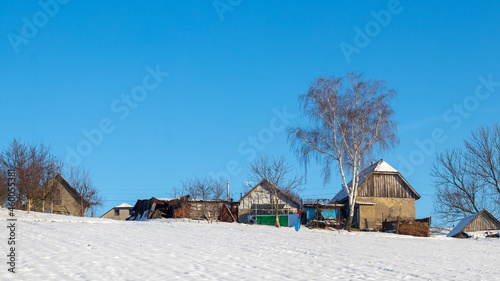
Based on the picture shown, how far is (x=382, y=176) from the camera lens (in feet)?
150

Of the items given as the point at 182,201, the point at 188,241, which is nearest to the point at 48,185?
the point at 182,201

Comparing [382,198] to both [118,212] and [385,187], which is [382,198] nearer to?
[385,187]

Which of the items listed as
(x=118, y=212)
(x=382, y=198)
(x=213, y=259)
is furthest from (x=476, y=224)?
(x=118, y=212)

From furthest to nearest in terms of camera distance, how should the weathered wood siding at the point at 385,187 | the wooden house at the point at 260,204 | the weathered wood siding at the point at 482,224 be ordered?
the wooden house at the point at 260,204, the weathered wood siding at the point at 385,187, the weathered wood siding at the point at 482,224

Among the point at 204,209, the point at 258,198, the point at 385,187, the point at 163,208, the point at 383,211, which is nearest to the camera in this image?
the point at 204,209

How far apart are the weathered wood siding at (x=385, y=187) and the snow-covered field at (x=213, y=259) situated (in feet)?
70.6

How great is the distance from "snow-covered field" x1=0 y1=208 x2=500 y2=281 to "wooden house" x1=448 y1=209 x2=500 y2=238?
50.3 feet

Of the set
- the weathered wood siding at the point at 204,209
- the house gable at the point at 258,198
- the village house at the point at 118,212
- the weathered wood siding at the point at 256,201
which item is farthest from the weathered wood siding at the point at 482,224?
the village house at the point at 118,212

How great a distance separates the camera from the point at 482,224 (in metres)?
38.7

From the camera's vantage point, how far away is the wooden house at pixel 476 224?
38000 millimetres

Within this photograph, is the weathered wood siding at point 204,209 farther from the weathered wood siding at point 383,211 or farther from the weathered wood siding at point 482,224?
the weathered wood siding at point 482,224

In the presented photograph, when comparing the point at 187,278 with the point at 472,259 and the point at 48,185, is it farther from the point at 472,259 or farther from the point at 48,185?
the point at 48,185

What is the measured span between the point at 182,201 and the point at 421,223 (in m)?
19.7

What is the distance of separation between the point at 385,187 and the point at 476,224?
9.08m
